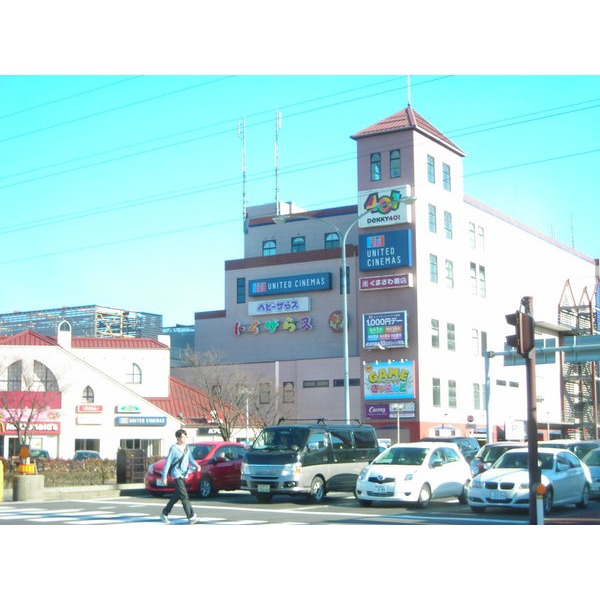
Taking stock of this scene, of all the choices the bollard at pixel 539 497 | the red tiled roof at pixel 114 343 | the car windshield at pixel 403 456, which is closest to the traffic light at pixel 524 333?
the bollard at pixel 539 497

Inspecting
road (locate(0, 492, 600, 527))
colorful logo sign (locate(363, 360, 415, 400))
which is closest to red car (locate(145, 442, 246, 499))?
road (locate(0, 492, 600, 527))

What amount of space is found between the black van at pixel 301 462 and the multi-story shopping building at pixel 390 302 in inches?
1228

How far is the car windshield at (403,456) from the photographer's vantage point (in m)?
24.2

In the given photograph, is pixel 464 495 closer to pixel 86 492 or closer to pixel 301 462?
pixel 301 462

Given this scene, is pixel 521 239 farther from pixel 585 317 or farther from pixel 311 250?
pixel 311 250

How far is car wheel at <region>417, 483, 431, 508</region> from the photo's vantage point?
76.2 ft

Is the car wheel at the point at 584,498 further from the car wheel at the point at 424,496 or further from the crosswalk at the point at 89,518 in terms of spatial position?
the crosswalk at the point at 89,518

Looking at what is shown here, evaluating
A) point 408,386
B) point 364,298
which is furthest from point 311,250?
point 408,386

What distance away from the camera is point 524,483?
2152 centimetres

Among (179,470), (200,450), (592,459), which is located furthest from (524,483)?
(200,450)

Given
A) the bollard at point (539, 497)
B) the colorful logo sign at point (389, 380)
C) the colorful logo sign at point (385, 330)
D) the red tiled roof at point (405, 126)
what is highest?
the red tiled roof at point (405, 126)

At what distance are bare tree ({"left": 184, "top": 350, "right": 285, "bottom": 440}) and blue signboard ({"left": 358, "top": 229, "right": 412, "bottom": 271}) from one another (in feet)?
36.5

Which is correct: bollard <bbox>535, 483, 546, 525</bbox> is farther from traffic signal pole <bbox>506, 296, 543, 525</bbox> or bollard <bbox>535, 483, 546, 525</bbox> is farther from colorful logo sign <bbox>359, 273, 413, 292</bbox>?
colorful logo sign <bbox>359, 273, 413, 292</bbox>

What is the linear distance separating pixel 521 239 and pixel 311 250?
2081cm
